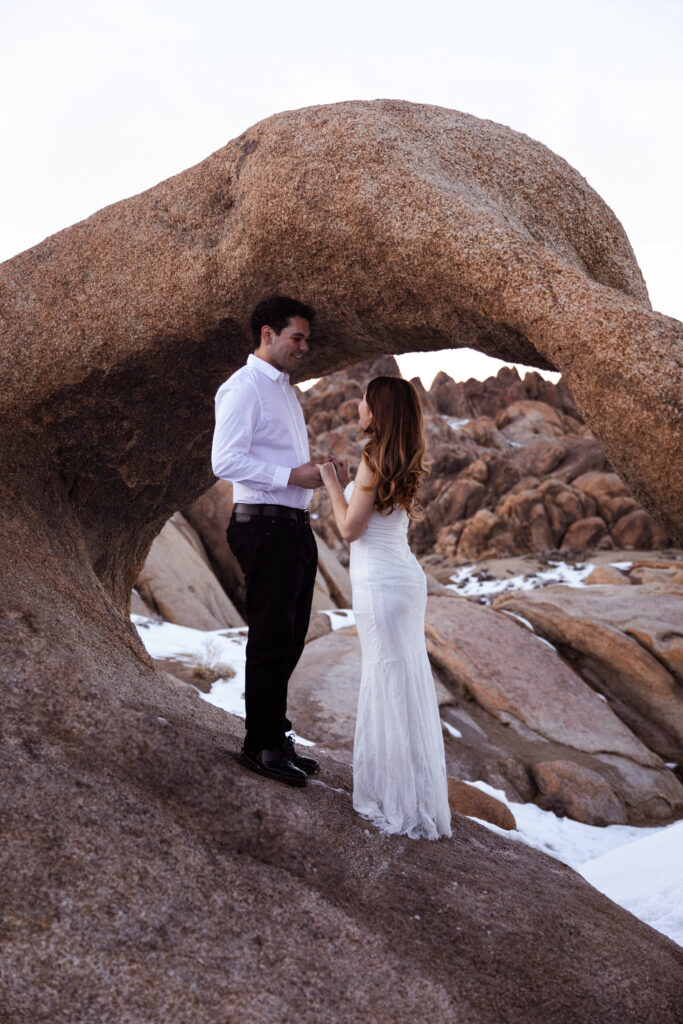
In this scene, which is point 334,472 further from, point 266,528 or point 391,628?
point 391,628

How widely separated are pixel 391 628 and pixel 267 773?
2.71 feet

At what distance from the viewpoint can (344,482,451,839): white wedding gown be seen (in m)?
3.49

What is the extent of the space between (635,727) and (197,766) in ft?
24.8

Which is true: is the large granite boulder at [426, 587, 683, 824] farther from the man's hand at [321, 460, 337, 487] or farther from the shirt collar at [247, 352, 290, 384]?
the shirt collar at [247, 352, 290, 384]

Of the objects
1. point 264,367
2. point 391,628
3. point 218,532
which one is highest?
point 264,367

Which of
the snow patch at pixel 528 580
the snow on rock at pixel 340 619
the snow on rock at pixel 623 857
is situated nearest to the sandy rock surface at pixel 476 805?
the snow on rock at pixel 623 857

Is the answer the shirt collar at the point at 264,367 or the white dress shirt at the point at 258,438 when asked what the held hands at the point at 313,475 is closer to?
the white dress shirt at the point at 258,438

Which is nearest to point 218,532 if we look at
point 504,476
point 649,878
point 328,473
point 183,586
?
point 183,586

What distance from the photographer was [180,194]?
4352 mm

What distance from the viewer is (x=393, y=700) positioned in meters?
3.53

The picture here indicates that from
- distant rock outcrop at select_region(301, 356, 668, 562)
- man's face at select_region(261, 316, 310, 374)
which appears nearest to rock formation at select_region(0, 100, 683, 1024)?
man's face at select_region(261, 316, 310, 374)

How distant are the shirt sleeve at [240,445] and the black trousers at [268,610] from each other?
0.19 meters

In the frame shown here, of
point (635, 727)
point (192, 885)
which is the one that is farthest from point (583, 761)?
point (192, 885)

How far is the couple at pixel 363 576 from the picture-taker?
3.43 metres
